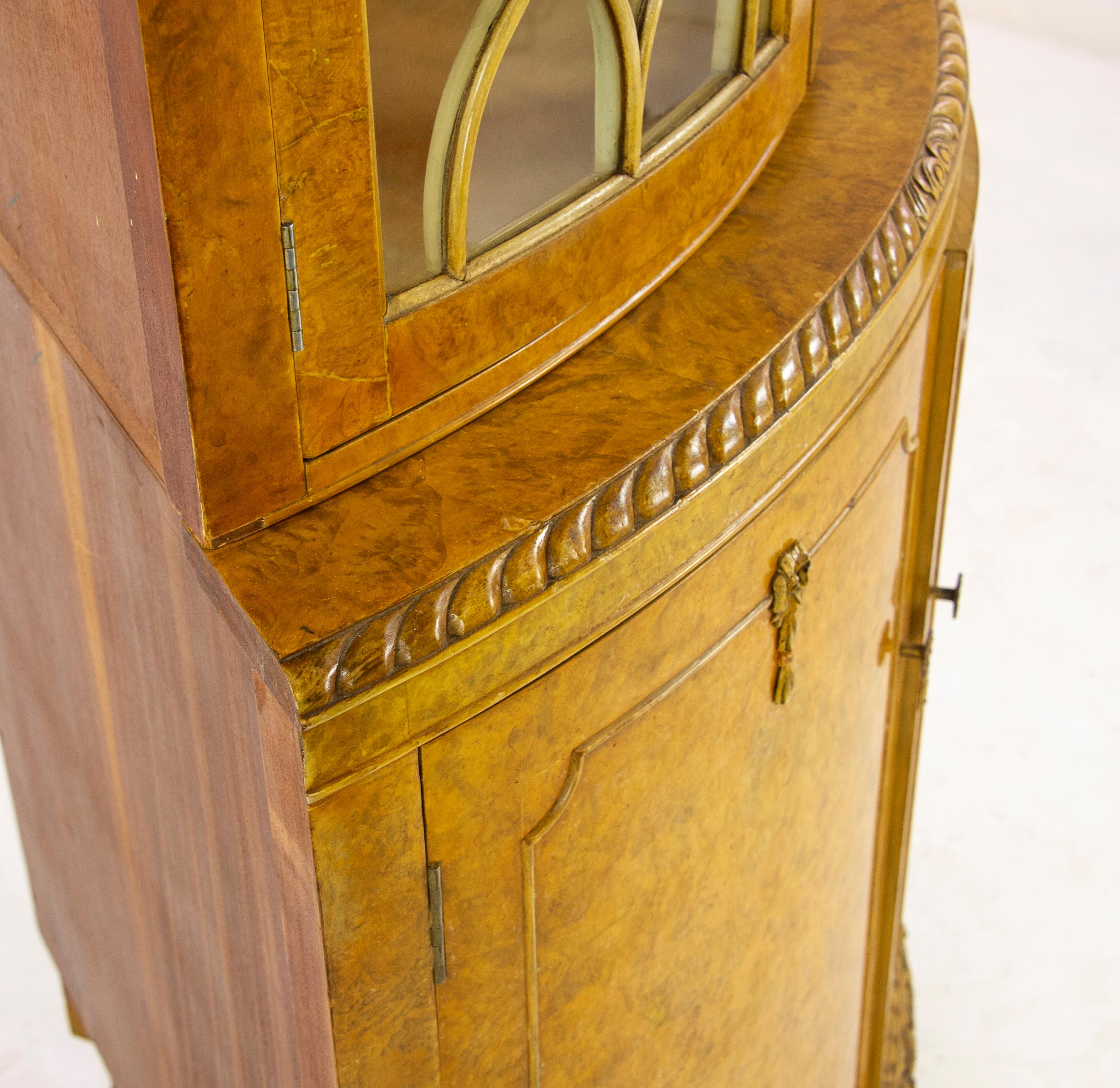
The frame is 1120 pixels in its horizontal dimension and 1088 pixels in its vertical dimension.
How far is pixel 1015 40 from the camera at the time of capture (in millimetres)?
4195

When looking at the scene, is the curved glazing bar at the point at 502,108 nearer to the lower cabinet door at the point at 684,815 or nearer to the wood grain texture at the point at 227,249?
the wood grain texture at the point at 227,249

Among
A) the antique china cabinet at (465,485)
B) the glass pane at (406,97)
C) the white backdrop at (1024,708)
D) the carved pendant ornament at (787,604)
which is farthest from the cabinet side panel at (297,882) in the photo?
the white backdrop at (1024,708)

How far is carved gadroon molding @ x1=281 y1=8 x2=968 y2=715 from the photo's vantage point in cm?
72

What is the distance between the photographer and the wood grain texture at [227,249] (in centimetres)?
65

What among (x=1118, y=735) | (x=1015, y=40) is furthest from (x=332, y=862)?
(x=1015, y=40)

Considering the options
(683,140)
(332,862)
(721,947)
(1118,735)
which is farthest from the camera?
(1118,735)

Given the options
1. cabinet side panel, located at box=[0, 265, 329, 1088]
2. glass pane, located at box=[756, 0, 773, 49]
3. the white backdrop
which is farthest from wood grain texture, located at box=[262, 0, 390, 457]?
the white backdrop

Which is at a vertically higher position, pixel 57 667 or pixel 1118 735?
pixel 57 667

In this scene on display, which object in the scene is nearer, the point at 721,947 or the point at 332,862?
the point at 332,862

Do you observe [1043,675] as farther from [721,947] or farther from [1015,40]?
[1015,40]

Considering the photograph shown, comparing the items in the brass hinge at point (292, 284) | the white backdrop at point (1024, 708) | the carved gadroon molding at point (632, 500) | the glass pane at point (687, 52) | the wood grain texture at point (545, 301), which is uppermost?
the glass pane at point (687, 52)

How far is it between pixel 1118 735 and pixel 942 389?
1264 millimetres

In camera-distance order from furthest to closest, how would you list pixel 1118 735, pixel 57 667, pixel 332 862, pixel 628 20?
pixel 1118 735 < pixel 57 667 < pixel 628 20 < pixel 332 862

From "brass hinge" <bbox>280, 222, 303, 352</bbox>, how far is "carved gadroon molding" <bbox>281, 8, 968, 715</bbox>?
14 cm
